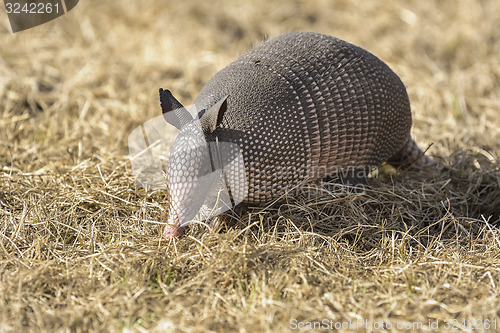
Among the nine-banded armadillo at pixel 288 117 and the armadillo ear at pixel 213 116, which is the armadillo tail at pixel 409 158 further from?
the armadillo ear at pixel 213 116

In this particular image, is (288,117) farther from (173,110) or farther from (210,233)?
(210,233)

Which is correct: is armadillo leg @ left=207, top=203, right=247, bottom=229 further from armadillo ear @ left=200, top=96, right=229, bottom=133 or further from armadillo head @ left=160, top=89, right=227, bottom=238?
armadillo ear @ left=200, top=96, right=229, bottom=133

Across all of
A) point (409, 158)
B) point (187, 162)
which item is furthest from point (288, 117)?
point (409, 158)

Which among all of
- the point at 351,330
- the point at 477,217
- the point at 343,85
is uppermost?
the point at 343,85

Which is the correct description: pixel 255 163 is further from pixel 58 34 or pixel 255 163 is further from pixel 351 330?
pixel 58 34

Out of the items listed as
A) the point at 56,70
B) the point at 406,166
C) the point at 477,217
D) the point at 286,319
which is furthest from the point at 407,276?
the point at 56,70

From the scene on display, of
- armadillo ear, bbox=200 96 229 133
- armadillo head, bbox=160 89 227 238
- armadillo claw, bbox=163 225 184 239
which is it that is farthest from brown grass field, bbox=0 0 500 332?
armadillo ear, bbox=200 96 229 133
